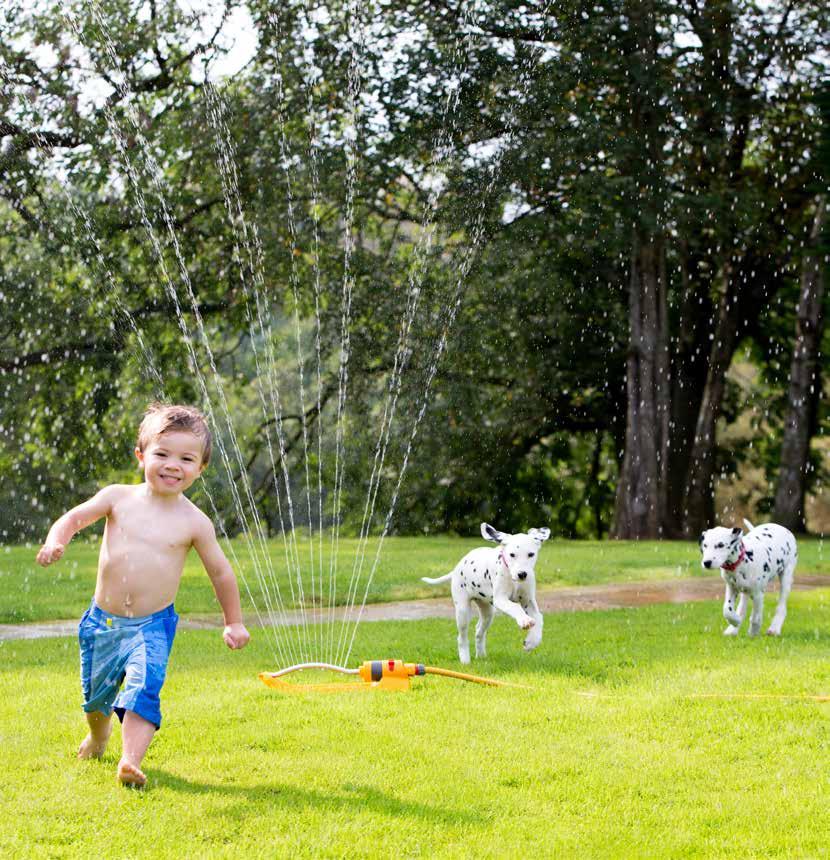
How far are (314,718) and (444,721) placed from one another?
0.57 metres

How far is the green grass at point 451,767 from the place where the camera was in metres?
3.65

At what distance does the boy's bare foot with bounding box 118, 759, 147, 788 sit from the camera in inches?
160

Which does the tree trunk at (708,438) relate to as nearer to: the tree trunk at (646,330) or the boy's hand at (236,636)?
the tree trunk at (646,330)

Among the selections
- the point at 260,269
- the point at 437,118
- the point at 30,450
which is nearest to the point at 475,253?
the point at 437,118

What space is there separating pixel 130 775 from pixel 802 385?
17.0m

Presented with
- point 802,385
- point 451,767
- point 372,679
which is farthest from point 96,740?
point 802,385

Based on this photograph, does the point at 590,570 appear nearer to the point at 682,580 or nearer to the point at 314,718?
the point at 682,580

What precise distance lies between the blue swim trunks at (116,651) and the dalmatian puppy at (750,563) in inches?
Result: 151

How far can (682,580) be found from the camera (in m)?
11.8

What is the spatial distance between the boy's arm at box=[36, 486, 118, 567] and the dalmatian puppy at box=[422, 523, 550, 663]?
2.19 m

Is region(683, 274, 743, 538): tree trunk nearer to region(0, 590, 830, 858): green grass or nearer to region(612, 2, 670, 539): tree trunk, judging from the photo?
region(612, 2, 670, 539): tree trunk

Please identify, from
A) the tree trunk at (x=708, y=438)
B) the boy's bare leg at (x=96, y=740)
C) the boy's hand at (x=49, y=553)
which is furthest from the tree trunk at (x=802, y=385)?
the boy's hand at (x=49, y=553)

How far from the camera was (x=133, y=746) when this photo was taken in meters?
4.11

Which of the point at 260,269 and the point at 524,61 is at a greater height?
the point at 524,61
